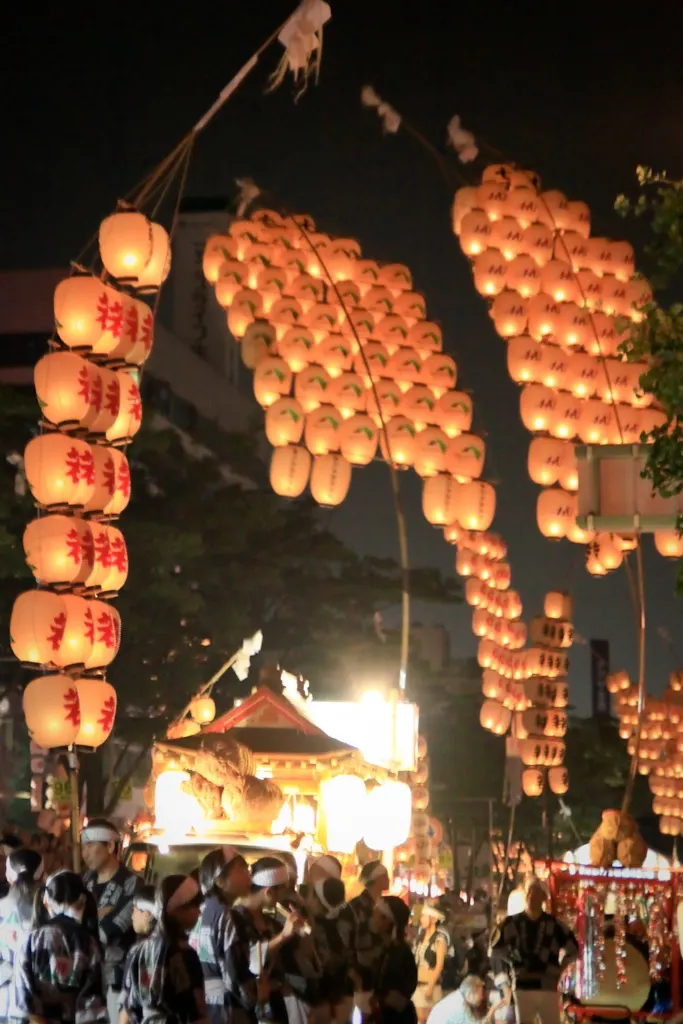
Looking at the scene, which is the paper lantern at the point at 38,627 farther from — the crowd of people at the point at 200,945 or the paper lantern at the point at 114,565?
the crowd of people at the point at 200,945

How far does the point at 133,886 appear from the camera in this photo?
28.2 ft

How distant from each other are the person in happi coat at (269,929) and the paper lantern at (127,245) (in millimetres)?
9177

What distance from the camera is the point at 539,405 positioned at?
2158 centimetres

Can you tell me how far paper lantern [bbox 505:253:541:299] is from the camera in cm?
2158

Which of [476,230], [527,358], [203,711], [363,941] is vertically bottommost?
[363,941]

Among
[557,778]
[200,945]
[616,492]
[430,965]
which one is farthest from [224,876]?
[557,778]

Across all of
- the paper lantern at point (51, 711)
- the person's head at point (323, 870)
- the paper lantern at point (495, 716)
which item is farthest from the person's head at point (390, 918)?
the paper lantern at point (495, 716)

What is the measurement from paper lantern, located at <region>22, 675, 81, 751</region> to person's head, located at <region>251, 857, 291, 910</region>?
750cm

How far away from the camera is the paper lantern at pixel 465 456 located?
74.8 ft

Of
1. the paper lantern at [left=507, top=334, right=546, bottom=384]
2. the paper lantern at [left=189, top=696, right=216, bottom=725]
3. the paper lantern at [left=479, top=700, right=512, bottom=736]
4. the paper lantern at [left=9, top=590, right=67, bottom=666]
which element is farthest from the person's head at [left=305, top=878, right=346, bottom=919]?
the paper lantern at [left=479, top=700, right=512, bottom=736]

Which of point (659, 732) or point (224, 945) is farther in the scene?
point (659, 732)

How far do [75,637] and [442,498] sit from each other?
8.35 metres

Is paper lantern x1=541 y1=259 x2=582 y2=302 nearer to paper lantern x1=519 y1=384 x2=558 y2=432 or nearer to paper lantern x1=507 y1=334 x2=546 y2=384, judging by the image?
paper lantern x1=507 y1=334 x2=546 y2=384

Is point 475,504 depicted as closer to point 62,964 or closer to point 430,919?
point 430,919
